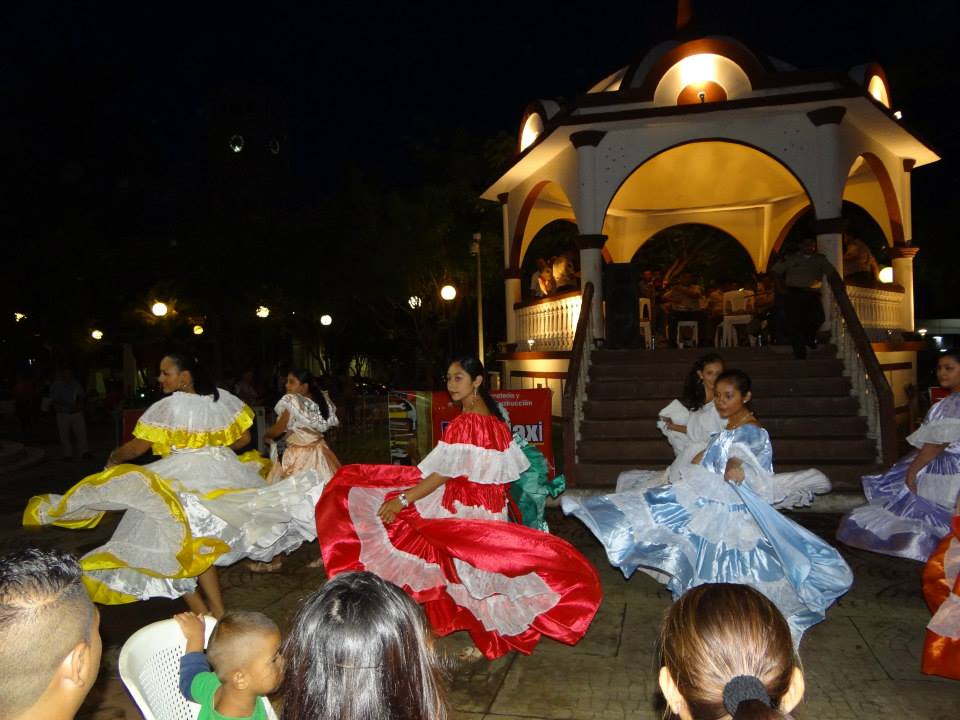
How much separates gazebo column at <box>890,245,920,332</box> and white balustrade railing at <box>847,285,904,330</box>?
15 centimetres

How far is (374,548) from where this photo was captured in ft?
16.2

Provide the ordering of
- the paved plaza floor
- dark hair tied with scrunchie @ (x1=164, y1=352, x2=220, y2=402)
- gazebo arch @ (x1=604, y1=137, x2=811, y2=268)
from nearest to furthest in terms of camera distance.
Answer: the paved plaza floor, dark hair tied with scrunchie @ (x1=164, y1=352, x2=220, y2=402), gazebo arch @ (x1=604, y1=137, x2=811, y2=268)

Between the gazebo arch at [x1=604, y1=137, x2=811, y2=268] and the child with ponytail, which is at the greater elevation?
the gazebo arch at [x1=604, y1=137, x2=811, y2=268]

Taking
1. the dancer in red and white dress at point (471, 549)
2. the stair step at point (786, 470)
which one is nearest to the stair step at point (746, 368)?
the stair step at point (786, 470)

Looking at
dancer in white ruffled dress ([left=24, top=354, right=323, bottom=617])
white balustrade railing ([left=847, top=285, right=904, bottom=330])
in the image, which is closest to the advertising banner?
dancer in white ruffled dress ([left=24, top=354, right=323, bottom=617])

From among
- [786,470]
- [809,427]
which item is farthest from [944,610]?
[809,427]

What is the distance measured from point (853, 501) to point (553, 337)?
22.0ft

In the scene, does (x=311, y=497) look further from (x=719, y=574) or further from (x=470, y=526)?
(x=719, y=574)

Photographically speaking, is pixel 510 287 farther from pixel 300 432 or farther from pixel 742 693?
pixel 742 693

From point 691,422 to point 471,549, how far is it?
2127 millimetres

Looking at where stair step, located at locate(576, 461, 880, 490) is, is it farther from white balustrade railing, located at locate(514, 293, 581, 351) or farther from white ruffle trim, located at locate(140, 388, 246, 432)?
white ruffle trim, located at locate(140, 388, 246, 432)

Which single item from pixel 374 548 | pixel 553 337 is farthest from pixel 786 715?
pixel 553 337

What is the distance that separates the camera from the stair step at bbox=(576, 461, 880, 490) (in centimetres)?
1003

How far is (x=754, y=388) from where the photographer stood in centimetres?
→ 1160
